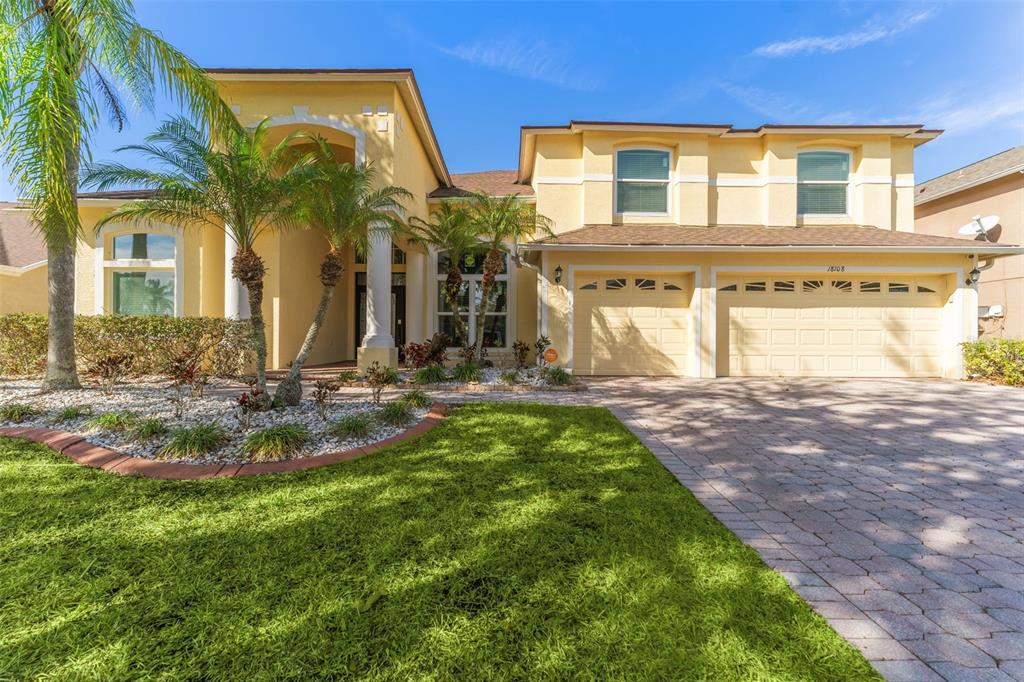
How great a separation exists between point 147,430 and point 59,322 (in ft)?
13.1

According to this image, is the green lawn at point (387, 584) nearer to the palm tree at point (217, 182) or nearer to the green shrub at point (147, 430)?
the green shrub at point (147, 430)

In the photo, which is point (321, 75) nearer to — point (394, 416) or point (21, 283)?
point (394, 416)

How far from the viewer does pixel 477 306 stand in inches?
468

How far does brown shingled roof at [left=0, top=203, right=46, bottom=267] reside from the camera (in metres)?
12.9

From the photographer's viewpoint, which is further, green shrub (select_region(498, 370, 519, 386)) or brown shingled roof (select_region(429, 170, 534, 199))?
brown shingled roof (select_region(429, 170, 534, 199))

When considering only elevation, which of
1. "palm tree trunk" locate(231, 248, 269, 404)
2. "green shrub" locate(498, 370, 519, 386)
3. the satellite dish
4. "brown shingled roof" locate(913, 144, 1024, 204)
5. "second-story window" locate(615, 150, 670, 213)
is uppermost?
Result: "brown shingled roof" locate(913, 144, 1024, 204)

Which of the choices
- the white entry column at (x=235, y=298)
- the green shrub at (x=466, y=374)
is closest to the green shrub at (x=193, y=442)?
the green shrub at (x=466, y=374)

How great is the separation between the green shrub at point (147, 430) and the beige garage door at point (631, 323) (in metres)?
7.88

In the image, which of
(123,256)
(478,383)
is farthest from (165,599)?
(123,256)

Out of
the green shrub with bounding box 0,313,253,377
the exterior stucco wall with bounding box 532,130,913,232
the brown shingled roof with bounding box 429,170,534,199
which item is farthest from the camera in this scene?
the brown shingled roof with bounding box 429,170,534,199

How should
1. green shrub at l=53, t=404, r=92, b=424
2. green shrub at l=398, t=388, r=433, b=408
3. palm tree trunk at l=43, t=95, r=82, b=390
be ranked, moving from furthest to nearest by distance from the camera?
palm tree trunk at l=43, t=95, r=82, b=390 < green shrub at l=398, t=388, r=433, b=408 < green shrub at l=53, t=404, r=92, b=424

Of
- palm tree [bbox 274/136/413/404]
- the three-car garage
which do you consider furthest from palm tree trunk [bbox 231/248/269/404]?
the three-car garage

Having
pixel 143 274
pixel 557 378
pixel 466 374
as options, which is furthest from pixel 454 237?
pixel 143 274

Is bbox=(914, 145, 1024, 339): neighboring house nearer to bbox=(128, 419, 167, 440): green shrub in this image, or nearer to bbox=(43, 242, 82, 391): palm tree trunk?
bbox=(128, 419, 167, 440): green shrub
